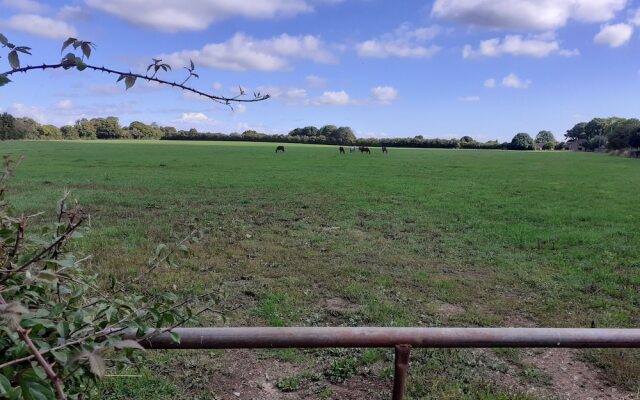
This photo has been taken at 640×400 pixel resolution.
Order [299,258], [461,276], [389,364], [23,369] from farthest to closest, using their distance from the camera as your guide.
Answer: [299,258] → [461,276] → [389,364] → [23,369]

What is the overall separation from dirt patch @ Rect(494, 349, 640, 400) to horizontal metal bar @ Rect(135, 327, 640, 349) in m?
2.50

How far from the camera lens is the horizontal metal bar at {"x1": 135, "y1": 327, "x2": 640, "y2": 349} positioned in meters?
1.91

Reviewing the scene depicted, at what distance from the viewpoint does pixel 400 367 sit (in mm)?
2049

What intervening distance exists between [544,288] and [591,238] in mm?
4112

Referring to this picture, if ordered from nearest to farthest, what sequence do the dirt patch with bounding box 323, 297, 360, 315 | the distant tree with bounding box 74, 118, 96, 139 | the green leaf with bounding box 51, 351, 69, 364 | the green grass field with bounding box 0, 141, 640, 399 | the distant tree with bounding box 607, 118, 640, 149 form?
the green leaf with bounding box 51, 351, 69, 364
the green grass field with bounding box 0, 141, 640, 399
the dirt patch with bounding box 323, 297, 360, 315
the distant tree with bounding box 607, 118, 640, 149
the distant tree with bounding box 74, 118, 96, 139

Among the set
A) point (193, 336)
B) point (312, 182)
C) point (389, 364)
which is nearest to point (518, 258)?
point (389, 364)

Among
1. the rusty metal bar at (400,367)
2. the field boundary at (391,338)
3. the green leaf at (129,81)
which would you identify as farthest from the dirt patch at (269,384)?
the green leaf at (129,81)

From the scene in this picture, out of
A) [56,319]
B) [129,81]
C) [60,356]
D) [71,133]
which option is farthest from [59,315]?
[71,133]

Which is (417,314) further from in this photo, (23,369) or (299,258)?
(23,369)

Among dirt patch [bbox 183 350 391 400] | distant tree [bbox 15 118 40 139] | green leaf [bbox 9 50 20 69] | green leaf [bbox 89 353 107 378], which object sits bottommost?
dirt patch [bbox 183 350 391 400]

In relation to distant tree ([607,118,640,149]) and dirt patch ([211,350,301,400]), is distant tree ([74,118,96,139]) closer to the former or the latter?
distant tree ([607,118,640,149])

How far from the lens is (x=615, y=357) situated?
193 inches

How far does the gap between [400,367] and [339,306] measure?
4.23 metres

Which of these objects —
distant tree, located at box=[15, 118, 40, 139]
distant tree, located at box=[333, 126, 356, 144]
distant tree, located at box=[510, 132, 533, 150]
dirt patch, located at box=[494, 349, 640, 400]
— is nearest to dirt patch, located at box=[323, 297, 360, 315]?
dirt patch, located at box=[494, 349, 640, 400]
